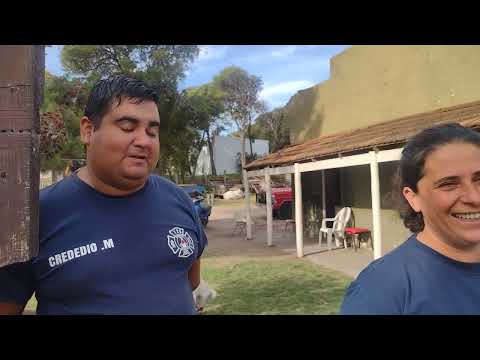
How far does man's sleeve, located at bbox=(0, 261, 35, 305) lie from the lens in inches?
45.1

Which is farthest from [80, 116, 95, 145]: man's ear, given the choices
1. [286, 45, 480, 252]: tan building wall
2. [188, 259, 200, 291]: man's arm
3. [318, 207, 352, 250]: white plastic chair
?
[318, 207, 352, 250]: white plastic chair

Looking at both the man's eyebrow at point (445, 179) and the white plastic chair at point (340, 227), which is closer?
the man's eyebrow at point (445, 179)

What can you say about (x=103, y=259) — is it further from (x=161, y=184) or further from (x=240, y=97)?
(x=240, y=97)

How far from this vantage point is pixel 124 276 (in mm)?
1221

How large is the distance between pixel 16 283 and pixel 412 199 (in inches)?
56.0

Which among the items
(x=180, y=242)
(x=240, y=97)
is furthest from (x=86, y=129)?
(x=240, y=97)

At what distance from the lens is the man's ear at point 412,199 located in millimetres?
1447

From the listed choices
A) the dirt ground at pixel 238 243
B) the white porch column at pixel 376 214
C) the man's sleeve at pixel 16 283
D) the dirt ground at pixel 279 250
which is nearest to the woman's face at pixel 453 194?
the man's sleeve at pixel 16 283

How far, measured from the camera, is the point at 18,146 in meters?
0.81

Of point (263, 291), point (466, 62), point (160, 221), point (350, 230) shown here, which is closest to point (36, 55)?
point (160, 221)

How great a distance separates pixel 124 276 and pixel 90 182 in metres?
0.36

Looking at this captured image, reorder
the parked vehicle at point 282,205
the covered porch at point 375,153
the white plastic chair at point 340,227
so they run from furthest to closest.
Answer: the parked vehicle at point 282,205 < the white plastic chair at point 340,227 < the covered porch at point 375,153

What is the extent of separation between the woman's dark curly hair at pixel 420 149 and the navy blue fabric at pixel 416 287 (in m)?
0.24

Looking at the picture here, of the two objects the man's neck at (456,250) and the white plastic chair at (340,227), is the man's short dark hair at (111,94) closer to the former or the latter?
the man's neck at (456,250)
